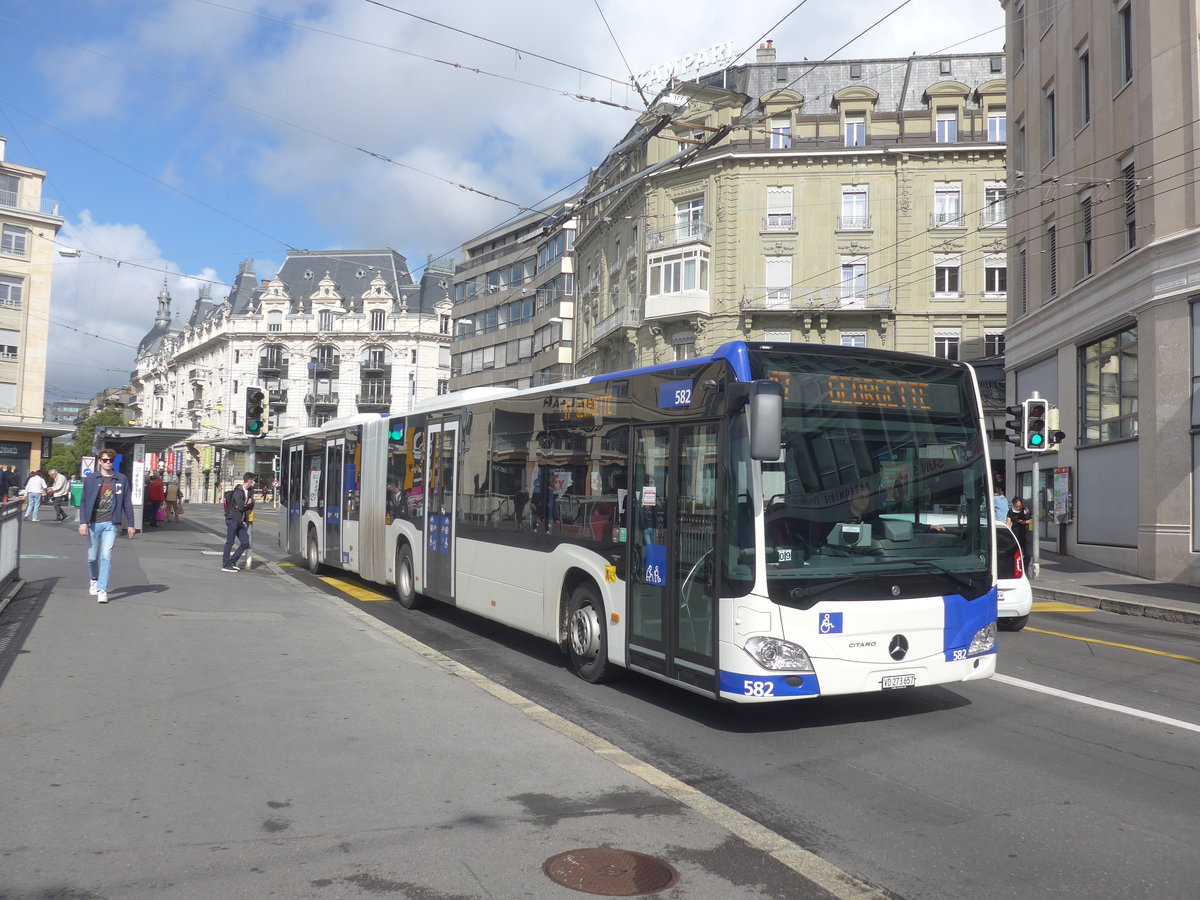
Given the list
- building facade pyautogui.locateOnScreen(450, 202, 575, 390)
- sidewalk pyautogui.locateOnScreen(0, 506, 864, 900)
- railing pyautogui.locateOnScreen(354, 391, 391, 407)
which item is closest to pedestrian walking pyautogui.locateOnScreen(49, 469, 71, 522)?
building facade pyautogui.locateOnScreen(450, 202, 575, 390)

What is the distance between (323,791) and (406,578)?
8517mm

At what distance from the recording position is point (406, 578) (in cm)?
1388

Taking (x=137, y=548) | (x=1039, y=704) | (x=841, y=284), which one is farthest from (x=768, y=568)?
(x=841, y=284)

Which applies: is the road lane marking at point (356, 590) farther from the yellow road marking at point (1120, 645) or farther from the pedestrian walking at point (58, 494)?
the pedestrian walking at point (58, 494)

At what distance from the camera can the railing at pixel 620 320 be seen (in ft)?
141

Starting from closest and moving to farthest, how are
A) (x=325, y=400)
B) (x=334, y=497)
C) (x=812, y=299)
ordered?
(x=334, y=497)
(x=812, y=299)
(x=325, y=400)

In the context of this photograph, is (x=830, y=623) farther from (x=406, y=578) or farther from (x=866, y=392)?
(x=406, y=578)

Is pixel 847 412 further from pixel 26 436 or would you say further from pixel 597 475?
pixel 26 436

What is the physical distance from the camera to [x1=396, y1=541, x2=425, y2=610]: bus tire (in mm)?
13711

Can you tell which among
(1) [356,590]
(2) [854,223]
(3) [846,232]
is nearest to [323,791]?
(1) [356,590]

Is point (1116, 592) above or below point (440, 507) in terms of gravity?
below

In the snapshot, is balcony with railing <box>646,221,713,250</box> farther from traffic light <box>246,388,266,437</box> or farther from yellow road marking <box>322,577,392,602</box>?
yellow road marking <box>322,577,392,602</box>

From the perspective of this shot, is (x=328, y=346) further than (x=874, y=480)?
Yes

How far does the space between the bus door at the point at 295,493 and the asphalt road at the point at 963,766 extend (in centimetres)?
977
